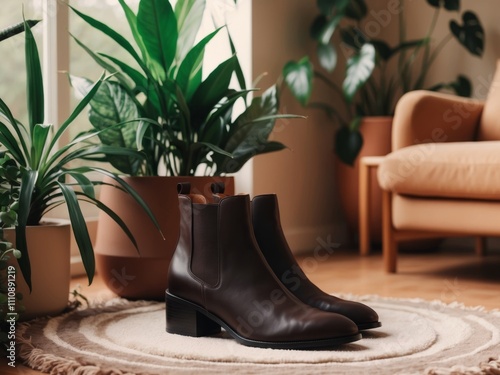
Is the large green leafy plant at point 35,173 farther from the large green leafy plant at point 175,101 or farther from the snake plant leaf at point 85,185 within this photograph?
the large green leafy plant at point 175,101

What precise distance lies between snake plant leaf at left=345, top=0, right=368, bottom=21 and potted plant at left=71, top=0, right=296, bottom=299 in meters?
1.31

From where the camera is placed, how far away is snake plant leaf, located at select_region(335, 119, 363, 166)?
3033 millimetres

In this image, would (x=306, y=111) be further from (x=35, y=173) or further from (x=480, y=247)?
(x=35, y=173)

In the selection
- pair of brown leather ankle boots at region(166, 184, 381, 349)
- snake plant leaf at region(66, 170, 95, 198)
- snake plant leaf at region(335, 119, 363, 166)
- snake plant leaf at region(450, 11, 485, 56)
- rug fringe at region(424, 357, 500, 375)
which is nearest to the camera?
rug fringe at region(424, 357, 500, 375)

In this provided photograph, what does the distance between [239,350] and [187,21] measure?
0.98 meters

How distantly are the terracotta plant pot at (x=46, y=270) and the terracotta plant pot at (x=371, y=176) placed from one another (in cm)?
166

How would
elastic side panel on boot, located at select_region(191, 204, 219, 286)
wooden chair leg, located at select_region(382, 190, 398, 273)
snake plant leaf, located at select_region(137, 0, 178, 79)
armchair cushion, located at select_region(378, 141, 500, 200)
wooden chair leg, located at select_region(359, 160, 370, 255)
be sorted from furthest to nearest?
wooden chair leg, located at select_region(359, 160, 370, 255) → wooden chair leg, located at select_region(382, 190, 398, 273) → armchair cushion, located at select_region(378, 141, 500, 200) → snake plant leaf, located at select_region(137, 0, 178, 79) → elastic side panel on boot, located at select_region(191, 204, 219, 286)

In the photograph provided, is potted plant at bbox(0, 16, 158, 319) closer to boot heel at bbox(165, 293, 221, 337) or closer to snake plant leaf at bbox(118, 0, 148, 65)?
boot heel at bbox(165, 293, 221, 337)

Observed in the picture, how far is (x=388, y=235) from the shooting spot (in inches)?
95.9

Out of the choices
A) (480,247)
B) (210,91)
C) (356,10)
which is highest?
(356,10)

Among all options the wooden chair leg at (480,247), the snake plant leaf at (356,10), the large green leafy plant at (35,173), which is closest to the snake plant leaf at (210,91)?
the large green leafy plant at (35,173)

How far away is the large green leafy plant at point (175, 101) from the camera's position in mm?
1865

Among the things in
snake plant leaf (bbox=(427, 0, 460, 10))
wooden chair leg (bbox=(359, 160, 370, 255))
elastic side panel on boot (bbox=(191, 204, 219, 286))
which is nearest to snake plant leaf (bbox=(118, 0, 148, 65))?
elastic side panel on boot (bbox=(191, 204, 219, 286))

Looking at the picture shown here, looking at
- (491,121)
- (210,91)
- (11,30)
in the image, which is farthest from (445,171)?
(11,30)
